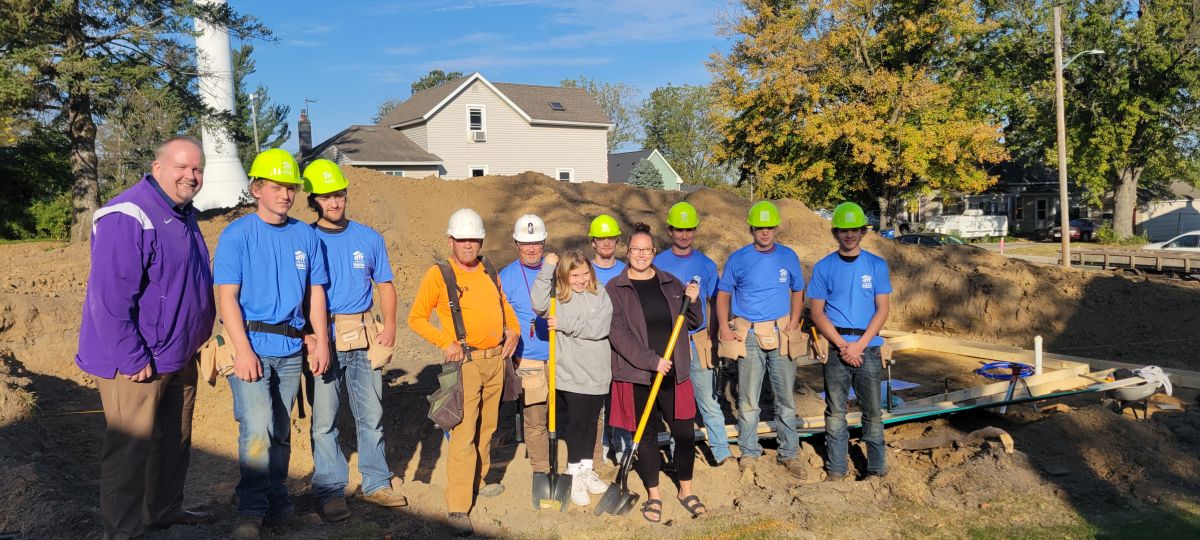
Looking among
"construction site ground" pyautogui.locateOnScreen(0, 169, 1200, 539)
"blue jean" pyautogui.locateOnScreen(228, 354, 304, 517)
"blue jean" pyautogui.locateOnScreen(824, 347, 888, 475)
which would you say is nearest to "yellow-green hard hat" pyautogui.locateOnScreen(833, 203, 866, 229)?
"blue jean" pyautogui.locateOnScreen(824, 347, 888, 475)

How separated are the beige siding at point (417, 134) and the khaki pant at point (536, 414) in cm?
2653

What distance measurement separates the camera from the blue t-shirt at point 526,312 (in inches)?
210

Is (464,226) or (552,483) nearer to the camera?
(464,226)

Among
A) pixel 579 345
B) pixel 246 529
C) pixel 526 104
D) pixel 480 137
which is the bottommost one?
pixel 246 529

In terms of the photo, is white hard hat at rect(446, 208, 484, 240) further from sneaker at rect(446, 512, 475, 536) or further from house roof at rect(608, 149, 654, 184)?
house roof at rect(608, 149, 654, 184)

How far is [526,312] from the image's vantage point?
5.38 m

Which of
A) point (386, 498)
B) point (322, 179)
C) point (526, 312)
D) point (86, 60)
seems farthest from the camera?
point (86, 60)

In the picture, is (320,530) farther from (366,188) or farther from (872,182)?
(872,182)

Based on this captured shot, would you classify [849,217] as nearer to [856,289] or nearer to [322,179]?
[856,289]

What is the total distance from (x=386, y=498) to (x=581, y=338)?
1582 millimetres

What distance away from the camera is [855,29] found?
87.7 feet

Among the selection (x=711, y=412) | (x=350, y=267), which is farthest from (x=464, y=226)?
(x=711, y=412)

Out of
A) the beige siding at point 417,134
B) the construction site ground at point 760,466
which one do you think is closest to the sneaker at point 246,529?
the construction site ground at point 760,466

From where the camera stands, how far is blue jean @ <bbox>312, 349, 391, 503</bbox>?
4.71 m
